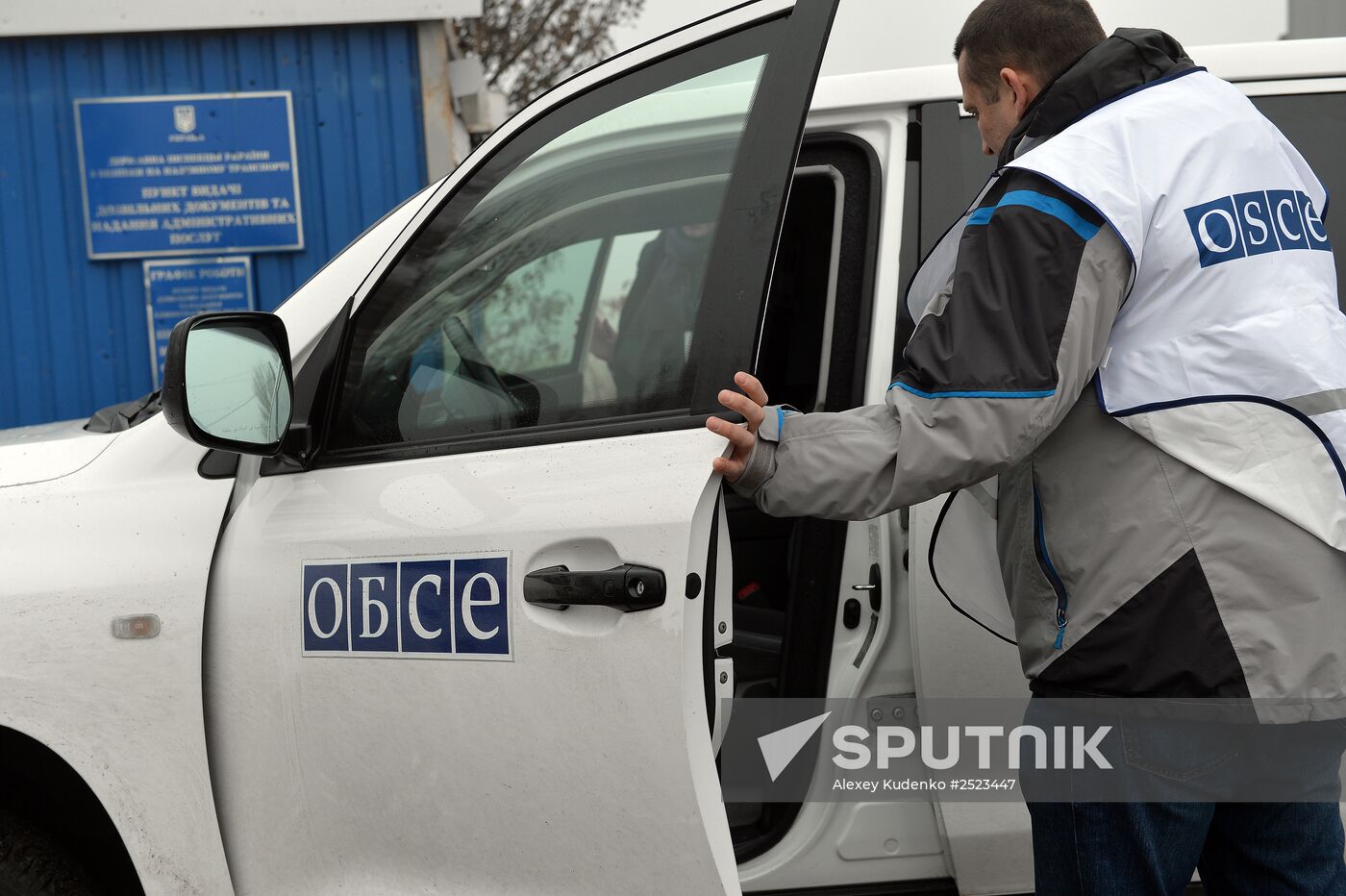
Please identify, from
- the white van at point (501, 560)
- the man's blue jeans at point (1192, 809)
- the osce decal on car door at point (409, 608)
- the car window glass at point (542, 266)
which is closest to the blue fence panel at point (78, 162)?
the white van at point (501, 560)

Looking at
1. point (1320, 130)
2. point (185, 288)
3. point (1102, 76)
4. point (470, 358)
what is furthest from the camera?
point (185, 288)

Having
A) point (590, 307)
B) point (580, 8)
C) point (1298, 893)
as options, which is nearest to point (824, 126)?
point (590, 307)

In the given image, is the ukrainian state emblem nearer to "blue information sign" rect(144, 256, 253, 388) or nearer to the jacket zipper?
"blue information sign" rect(144, 256, 253, 388)

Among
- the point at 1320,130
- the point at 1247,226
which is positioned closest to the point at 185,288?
the point at 1320,130

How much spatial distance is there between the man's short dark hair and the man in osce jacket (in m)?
0.09

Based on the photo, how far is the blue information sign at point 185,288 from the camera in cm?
562

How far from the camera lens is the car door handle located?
145 cm

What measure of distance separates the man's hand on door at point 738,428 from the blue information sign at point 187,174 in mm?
4800

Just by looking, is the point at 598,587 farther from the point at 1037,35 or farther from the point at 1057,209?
the point at 1037,35

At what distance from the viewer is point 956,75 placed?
6.67 ft

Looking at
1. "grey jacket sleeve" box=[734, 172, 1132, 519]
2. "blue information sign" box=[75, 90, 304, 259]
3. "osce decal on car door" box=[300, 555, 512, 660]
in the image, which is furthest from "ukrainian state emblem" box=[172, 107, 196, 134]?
"grey jacket sleeve" box=[734, 172, 1132, 519]

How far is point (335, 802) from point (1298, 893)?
133 centimetres

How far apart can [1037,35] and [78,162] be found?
17.5ft

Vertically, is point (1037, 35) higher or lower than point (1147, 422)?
higher
